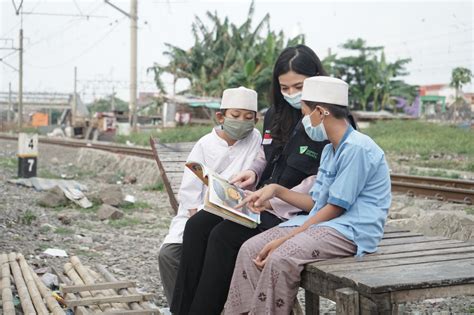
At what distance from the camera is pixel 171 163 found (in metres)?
5.64

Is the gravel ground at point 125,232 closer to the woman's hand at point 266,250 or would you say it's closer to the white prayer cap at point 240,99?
the white prayer cap at point 240,99

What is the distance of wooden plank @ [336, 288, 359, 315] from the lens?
2514mm

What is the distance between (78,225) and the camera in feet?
29.4

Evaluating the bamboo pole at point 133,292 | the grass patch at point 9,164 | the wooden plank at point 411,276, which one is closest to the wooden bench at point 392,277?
the wooden plank at point 411,276

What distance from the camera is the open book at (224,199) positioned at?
3268 mm

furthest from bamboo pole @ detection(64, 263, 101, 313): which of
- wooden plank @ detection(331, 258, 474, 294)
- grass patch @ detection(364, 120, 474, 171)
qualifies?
grass patch @ detection(364, 120, 474, 171)

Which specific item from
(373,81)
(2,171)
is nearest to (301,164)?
(2,171)

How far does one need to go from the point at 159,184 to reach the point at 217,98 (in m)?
18.5

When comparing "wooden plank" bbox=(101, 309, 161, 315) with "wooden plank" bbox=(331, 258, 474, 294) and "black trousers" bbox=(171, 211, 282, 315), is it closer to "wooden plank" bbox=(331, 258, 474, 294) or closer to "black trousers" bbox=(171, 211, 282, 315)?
"black trousers" bbox=(171, 211, 282, 315)

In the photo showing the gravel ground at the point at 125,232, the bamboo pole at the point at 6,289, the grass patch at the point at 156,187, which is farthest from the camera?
the grass patch at the point at 156,187

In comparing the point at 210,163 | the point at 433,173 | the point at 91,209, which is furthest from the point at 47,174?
the point at 210,163

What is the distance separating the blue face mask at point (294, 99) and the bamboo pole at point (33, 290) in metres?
2.11

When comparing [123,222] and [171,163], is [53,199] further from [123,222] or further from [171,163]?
[171,163]

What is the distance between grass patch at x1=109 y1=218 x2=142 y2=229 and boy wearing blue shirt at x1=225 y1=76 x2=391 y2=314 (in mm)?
6141
